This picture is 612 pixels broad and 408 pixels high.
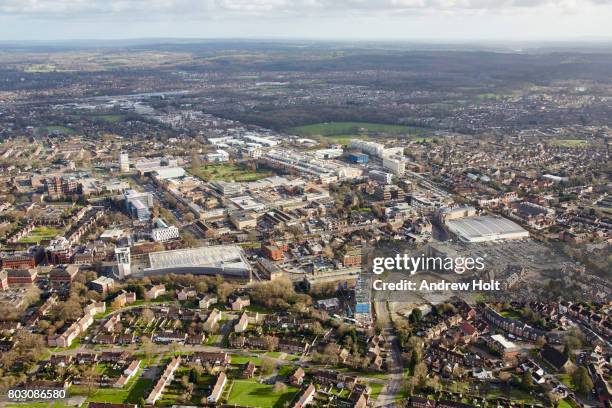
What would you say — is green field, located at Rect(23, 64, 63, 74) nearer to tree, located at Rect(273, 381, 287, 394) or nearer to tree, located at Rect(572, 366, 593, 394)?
tree, located at Rect(273, 381, 287, 394)

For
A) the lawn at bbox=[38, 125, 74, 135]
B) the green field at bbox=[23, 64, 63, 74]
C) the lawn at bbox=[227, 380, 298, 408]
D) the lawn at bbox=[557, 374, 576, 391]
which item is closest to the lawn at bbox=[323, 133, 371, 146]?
the lawn at bbox=[38, 125, 74, 135]

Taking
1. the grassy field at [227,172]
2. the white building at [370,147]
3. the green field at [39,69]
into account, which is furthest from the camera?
the green field at [39,69]

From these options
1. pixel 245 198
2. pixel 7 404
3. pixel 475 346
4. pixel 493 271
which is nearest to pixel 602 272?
pixel 493 271

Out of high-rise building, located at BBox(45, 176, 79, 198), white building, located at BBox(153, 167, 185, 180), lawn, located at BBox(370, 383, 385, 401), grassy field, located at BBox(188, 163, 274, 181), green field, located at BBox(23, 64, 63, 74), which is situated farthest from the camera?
green field, located at BBox(23, 64, 63, 74)

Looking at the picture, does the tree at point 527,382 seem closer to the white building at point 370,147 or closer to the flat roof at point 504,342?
the flat roof at point 504,342

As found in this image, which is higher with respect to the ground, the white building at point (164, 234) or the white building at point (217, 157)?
the white building at point (217, 157)

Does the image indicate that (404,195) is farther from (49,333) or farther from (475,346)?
(49,333)

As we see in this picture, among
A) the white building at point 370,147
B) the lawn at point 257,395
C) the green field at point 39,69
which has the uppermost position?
the green field at point 39,69

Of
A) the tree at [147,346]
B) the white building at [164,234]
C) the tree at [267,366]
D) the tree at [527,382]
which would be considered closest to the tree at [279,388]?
the tree at [267,366]
